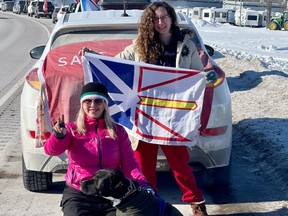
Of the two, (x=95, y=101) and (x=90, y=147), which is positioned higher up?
(x=95, y=101)

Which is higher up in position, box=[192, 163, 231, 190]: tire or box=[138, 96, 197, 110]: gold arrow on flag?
box=[138, 96, 197, 110]: gold arrow on flag

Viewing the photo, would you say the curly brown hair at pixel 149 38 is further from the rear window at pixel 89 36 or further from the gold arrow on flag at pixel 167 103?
the rear window at pixel 89 36

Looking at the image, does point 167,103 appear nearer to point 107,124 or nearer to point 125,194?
point 107,124

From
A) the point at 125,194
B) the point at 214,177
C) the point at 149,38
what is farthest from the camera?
the point at 214,177

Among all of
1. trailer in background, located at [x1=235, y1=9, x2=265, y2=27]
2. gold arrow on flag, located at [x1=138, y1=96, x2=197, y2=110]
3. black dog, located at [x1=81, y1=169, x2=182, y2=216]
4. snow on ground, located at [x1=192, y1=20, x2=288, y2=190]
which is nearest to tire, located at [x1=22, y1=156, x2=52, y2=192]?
gold arrow on flag, located at [x1=138, y1=96, x2=197, y2=110]

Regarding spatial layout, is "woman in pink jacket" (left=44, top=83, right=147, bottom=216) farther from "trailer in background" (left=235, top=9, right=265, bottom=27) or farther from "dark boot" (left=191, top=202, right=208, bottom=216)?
"trailer in background" (left=235, top=9, right=265, bottom=27)

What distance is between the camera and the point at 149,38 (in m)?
4.60

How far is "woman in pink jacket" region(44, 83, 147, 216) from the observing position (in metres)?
3.91

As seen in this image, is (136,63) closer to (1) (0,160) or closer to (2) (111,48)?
(2) (111,48)

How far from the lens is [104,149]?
13.0ft

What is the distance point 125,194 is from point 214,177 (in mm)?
2109

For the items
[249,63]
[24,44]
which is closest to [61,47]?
[249,63]

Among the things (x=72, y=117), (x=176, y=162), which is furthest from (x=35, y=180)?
(x=176, y=162)

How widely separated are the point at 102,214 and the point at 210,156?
1519 mm
